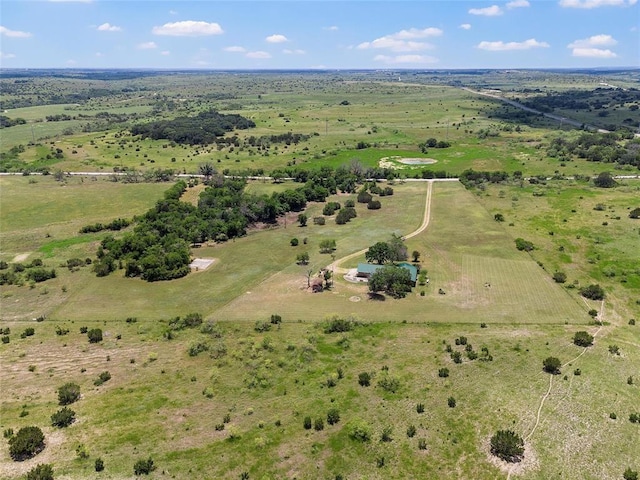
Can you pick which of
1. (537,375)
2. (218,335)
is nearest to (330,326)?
(218,335)

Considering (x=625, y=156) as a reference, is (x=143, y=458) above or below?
below

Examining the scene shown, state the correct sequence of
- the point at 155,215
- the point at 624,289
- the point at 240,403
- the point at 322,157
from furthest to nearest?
the point at 322,157, the point at 155,215, the point at 624,289, the point at 240,403

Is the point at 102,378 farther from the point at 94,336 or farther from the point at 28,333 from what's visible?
the point at 28,333

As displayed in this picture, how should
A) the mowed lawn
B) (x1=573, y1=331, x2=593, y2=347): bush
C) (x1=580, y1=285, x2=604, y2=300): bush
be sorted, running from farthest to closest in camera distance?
1. (x1=580, y1=285, x2=604, y2=300): bush
2. the mowed lawn
3. (x1=573, y1=331, x2=593, y2=347): bush

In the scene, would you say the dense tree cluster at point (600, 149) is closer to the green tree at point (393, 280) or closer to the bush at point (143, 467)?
the green tree at point (393, 280)

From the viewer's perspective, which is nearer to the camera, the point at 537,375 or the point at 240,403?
the point at 240,403

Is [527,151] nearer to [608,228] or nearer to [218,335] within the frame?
[608,228]

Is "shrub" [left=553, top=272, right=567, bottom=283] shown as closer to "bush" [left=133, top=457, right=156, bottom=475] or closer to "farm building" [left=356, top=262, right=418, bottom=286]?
"farm building" [left=356, top=262, right=418, bottom=286]

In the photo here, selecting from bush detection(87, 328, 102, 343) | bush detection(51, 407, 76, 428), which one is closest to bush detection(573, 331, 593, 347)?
bush detection(51, 407, 76, 428)
